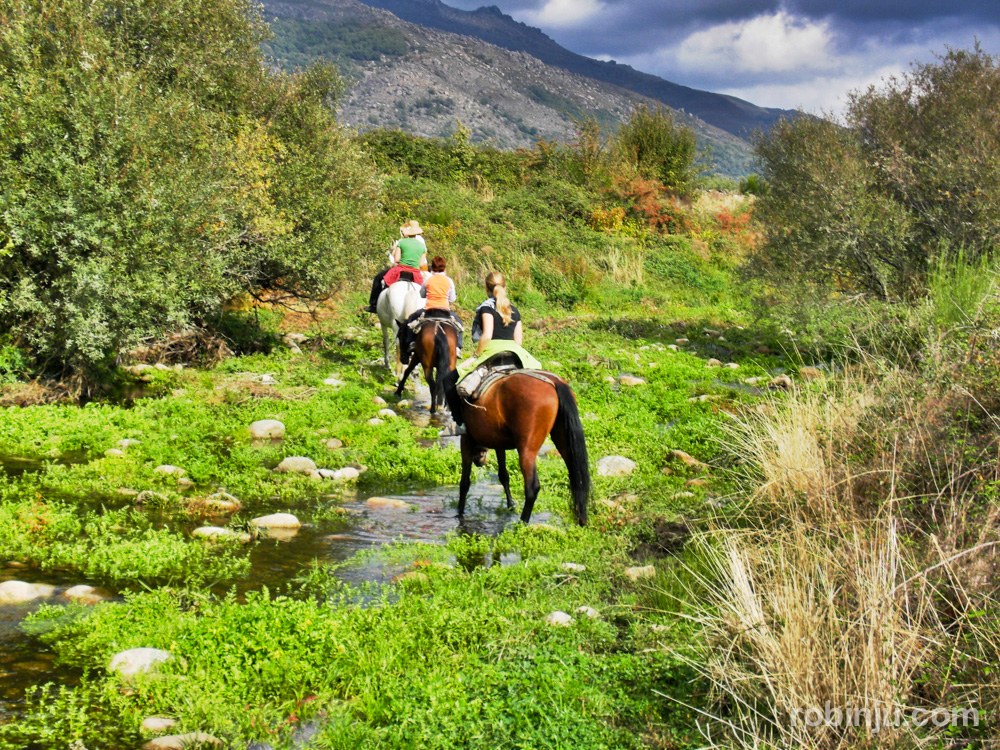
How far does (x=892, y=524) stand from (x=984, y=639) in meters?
0.70

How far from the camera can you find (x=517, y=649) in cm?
446

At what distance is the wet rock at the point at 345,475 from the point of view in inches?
335

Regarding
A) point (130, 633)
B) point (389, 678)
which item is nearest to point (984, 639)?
point (389, 678)

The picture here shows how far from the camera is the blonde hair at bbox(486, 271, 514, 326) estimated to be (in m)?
7.92

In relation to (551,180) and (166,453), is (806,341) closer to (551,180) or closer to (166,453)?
(166,453)

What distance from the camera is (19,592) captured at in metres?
4.95

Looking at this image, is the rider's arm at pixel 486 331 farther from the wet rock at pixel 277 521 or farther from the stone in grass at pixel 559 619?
the stone in grass at pixel 559 619

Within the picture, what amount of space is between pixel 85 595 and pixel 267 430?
4.95 meters

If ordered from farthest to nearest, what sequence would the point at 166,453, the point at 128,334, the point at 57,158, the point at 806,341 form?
1. the point at 806,341
2. the point at 128,334
3. the point at 57,158
4. the point at 166,453

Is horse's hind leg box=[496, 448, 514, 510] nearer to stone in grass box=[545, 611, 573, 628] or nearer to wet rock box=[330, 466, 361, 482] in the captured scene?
wet rock box=[330, 466, 361, 482]

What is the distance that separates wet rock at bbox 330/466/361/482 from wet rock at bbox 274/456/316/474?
0.90 feet

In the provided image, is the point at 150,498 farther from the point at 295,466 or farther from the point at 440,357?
the point at 440,357

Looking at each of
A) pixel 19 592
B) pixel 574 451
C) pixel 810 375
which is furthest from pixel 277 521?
pixel 810 375

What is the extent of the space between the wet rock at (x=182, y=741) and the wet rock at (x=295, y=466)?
4.95 m
